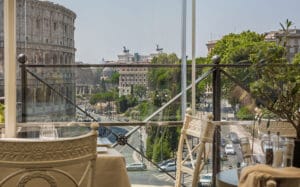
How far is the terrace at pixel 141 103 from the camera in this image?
4.31 meters

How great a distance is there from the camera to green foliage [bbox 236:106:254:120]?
4.34 metres

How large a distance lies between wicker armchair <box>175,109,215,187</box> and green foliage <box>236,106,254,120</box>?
0.98 m

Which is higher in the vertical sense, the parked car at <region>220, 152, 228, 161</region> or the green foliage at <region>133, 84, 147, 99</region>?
the green foliage at <region>133, 84, 147, 99</region>

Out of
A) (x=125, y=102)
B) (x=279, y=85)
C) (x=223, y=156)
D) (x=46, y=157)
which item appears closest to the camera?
(x=46, y=157)

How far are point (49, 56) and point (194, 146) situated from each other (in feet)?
5.64

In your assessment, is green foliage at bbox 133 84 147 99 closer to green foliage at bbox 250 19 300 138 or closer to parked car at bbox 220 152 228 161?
parked car at bbox 220 152 228 161

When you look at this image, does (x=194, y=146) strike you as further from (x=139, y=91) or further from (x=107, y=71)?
(x=107, y=71)

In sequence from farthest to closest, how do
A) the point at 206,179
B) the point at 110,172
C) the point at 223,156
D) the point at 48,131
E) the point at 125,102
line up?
the point at 125,102, the point at 206,179, the point at 223,156, the point at 48,131, the point at 110,172

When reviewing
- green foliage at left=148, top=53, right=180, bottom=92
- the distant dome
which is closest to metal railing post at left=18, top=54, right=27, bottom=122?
the distant dome

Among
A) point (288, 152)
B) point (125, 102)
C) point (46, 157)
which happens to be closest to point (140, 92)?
point (125, 102)

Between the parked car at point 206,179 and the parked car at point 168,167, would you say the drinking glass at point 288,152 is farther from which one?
the parked car at point 168,167

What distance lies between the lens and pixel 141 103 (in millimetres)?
4449

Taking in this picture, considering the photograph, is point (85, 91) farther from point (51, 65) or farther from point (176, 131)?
point (176, 131)

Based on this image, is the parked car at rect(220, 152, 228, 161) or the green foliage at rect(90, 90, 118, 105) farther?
the green foliage at rect(90, 90, 118, 105)
